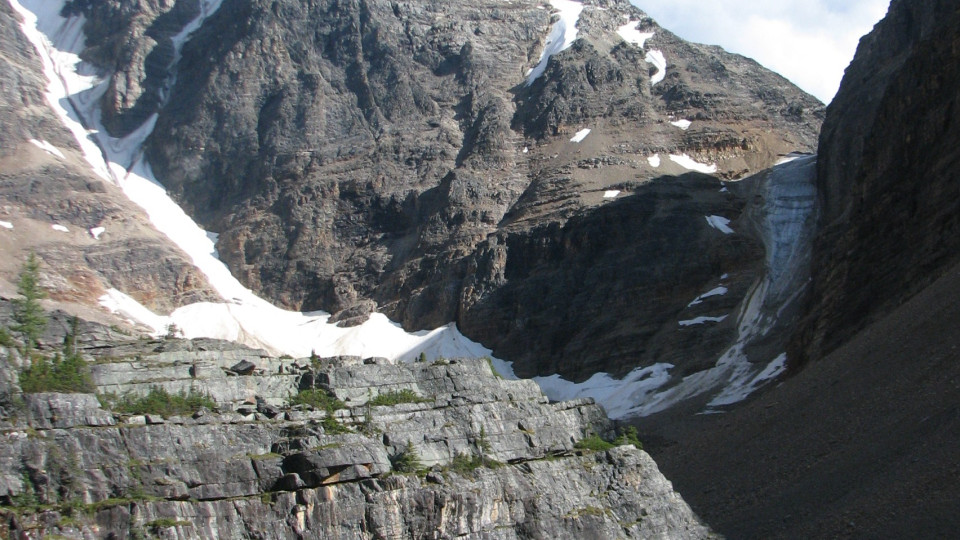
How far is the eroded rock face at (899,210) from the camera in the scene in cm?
6781

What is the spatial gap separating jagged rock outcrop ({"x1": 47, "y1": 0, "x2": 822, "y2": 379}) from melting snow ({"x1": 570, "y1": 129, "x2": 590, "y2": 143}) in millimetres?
762

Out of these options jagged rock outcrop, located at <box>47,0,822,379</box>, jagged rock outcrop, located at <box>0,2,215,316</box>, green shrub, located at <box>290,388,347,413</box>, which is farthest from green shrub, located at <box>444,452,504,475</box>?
jagged rock outcrop, located at <box>0,2,215,316</box>

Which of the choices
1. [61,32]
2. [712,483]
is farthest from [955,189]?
[61,32]

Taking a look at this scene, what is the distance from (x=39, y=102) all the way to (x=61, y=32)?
71.9 ft

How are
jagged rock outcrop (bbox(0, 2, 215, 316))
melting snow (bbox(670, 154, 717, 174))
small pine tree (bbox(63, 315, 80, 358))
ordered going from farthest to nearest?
melting snow (bbox(670, 154, 717, 174)), jagged rock outcrop (bbox(0, 2, 215, 316)), small pine tree (bbox(63, 315, 80, 358))

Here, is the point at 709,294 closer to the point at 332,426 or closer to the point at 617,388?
the point at 617,388

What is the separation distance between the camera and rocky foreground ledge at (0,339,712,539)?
34344 mm

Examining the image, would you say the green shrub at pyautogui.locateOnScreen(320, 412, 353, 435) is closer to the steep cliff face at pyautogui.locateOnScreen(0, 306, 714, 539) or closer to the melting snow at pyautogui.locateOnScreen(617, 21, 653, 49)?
the steep cliff face at pyautogui.locateOnScreen(0, 306, 714, 539)

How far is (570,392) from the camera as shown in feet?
309

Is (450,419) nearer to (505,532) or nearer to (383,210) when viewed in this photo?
(505,532)

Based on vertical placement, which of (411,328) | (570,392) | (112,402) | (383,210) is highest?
(383,210)

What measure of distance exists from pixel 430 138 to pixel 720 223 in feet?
122

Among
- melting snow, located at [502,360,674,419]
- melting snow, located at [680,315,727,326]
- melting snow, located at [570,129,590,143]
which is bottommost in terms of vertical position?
melting snow, located at [502,360,674,419]

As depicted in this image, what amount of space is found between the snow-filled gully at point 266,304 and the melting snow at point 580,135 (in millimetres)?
8400
